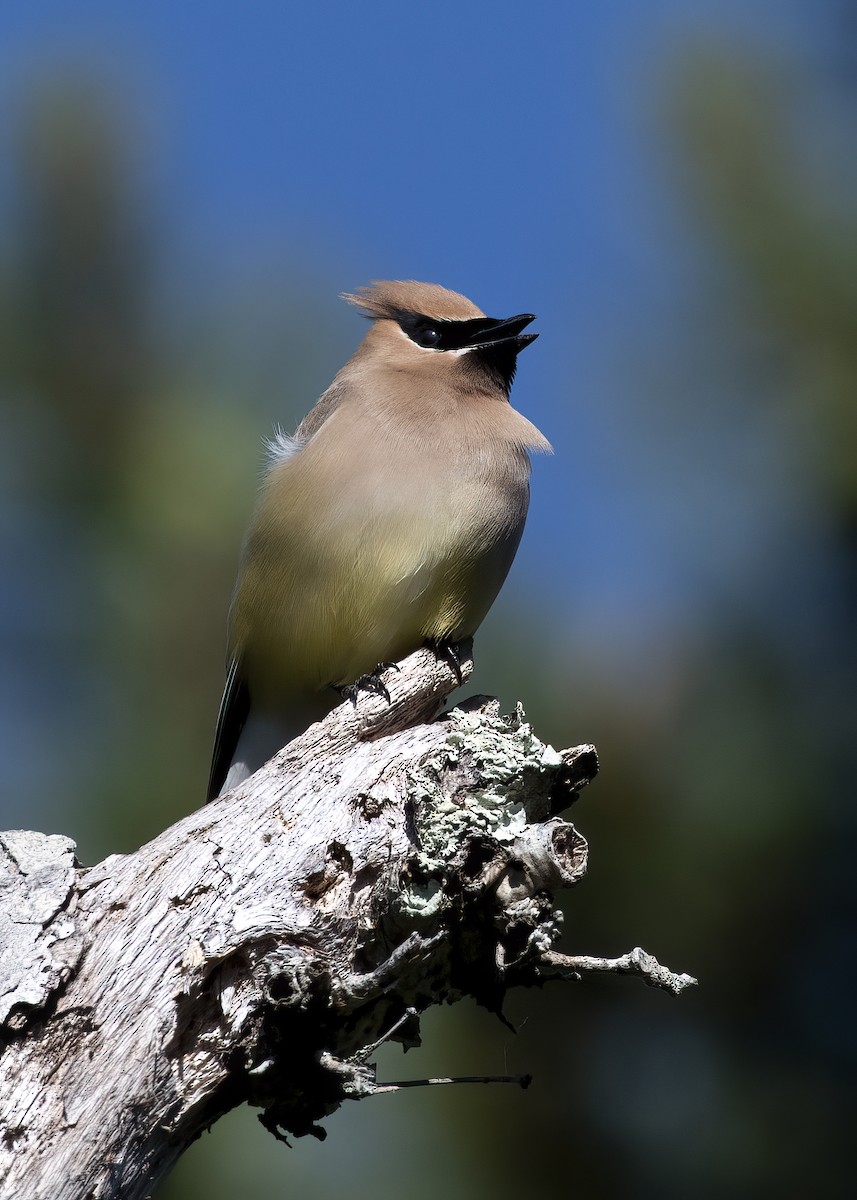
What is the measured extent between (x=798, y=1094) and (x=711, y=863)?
65 cm

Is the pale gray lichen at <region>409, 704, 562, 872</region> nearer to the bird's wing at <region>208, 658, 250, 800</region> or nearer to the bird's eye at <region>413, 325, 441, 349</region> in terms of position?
the bird's wing at <region>208, 658, 250, 800</region>

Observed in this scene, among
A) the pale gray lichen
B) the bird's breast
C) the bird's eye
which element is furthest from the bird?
the pale gray lichen

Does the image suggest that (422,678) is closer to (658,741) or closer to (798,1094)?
(658,741)

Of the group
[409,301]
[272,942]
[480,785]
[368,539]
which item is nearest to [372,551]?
[368,539]

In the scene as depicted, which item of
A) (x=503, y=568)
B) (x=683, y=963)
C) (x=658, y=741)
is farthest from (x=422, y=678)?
(x=683, y=963)

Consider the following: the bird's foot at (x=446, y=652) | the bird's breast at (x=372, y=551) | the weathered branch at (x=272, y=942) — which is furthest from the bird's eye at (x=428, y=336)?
the weathered branch at (x=272, y=942)

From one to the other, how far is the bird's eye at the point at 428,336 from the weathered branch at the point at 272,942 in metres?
2.01

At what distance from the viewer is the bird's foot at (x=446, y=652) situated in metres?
4.02

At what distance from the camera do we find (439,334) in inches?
191

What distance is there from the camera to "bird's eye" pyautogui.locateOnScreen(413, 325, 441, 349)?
4859 mm

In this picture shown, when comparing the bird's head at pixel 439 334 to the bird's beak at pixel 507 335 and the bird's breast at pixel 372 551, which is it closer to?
the bird's beak at pixel 507 335

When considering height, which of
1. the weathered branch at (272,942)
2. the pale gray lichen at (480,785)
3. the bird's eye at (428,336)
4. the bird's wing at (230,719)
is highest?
the bird's eye at (428,336)

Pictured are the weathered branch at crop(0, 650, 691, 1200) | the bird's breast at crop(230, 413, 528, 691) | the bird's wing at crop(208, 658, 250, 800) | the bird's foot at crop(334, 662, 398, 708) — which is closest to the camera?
the weathered branch at crop(0, 650, 691, 1200)

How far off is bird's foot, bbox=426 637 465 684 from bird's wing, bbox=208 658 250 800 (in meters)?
0.63
